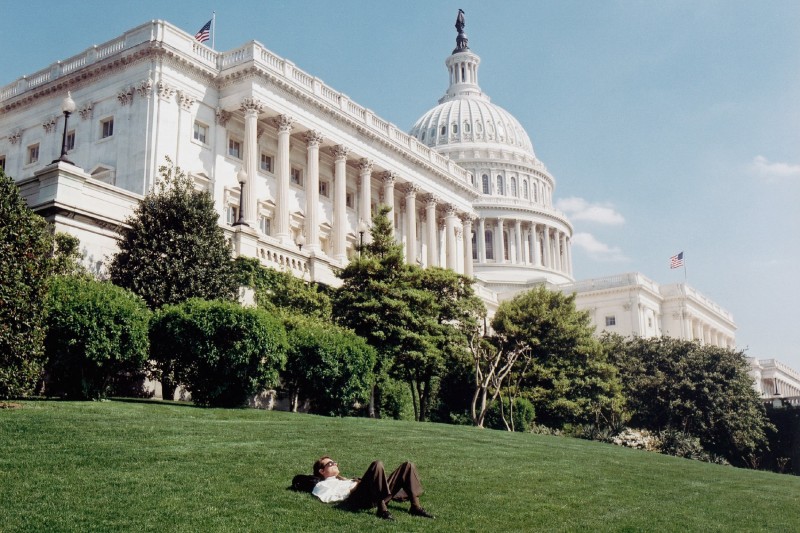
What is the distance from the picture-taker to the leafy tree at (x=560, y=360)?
47906 millimetres

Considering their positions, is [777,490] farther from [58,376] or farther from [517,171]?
[517,171]

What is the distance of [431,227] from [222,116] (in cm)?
2351

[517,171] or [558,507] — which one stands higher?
[517,171]

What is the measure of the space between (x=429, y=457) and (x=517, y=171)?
382ft

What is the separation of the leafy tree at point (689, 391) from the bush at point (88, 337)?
38.2 metres

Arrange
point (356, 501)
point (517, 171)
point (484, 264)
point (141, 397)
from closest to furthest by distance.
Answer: point (356, 501)
point (141, 397)
point (484, 264)
point (517, 171)

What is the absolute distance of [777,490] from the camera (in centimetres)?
2409

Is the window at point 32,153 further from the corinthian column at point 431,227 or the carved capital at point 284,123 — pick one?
the corinthian column at point 431,227

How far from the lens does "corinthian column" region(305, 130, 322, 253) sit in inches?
2351

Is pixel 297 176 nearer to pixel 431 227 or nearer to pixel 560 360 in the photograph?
pixel 431 227

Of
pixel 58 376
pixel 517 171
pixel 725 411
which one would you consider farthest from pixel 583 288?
pixel 58 376

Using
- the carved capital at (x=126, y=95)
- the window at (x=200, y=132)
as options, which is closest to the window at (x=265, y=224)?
the window at (x=200, y=132)

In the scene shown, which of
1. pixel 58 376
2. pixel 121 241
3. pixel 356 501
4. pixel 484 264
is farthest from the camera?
pixel 484 264

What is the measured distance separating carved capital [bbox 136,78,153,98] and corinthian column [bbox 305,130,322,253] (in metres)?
12.0
